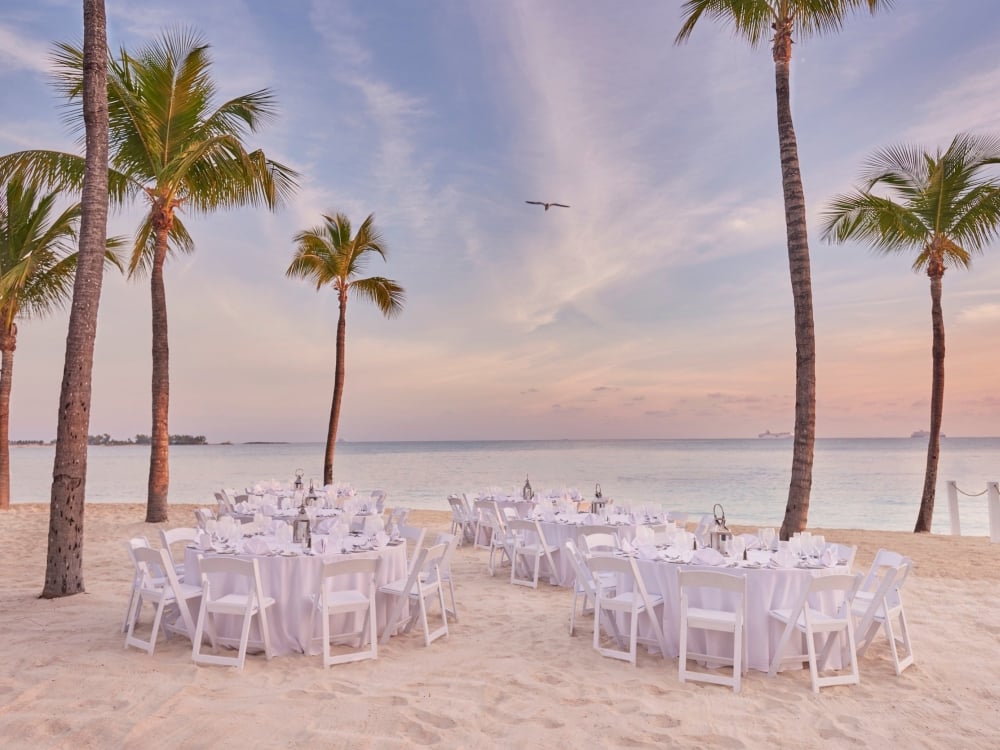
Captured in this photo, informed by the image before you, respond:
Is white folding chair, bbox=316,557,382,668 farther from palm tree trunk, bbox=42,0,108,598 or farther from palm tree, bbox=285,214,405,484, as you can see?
palm tree, bbox=285,214,405,484

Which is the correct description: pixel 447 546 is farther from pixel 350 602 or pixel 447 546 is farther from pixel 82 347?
pixel 82 347

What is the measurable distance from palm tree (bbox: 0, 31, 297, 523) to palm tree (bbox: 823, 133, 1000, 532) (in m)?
10.6

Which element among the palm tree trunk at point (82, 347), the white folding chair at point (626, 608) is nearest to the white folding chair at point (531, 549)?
the white folding chair at point (626, 608)

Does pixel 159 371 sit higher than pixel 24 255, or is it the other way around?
pixel 24 255

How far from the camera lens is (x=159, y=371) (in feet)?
43.2

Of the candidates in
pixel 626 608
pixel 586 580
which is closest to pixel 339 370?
pixel 586 580

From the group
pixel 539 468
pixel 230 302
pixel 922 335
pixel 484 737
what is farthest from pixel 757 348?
pixel 539 468

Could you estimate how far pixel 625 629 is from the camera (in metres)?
5.46

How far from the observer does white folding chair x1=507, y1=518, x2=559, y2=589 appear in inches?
316

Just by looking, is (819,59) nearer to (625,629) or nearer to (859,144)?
(859,144)

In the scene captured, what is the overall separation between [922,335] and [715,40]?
16443mm

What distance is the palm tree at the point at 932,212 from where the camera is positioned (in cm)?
1231

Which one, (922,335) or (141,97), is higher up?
(141,97)

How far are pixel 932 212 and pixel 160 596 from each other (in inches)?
555
